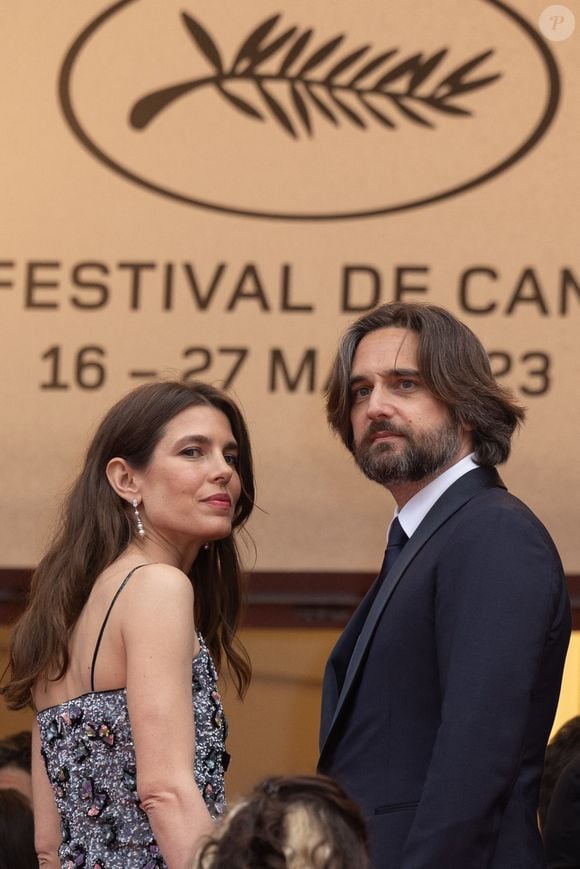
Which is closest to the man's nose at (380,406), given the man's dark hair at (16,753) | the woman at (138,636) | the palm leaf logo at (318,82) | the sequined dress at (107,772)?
the woman at (138,636)

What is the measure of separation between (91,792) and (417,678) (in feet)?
1.99

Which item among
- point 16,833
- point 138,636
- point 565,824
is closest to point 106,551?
point 138,636

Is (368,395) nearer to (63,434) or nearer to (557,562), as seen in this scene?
(557,562)

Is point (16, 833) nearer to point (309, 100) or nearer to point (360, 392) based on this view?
point (360, 392)

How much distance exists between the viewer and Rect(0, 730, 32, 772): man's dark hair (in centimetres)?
415

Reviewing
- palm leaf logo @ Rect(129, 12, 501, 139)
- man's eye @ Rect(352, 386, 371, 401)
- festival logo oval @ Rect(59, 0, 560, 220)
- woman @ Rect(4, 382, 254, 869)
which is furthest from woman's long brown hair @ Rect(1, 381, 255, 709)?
palm leaf logo @ Rect(129, 12, 501, 139)

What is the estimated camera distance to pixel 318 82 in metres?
4.94

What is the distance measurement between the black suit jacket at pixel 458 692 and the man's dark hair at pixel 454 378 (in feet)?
0.44

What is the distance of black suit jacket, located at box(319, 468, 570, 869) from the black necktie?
0.12 metres

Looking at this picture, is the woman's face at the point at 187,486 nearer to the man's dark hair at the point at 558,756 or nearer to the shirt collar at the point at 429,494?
the shirt collar at the point at 429,494

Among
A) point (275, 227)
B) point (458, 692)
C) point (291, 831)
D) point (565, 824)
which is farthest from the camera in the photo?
point (275, 227)

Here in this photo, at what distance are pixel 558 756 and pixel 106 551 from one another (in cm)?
145

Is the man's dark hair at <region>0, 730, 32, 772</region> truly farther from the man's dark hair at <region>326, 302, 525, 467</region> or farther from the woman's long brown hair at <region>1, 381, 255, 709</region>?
the man's dark hair at <region>326, 302, 525, 467</region>

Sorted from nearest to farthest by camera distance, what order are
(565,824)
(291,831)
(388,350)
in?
(291,831) → (388,350) → (565,824)
